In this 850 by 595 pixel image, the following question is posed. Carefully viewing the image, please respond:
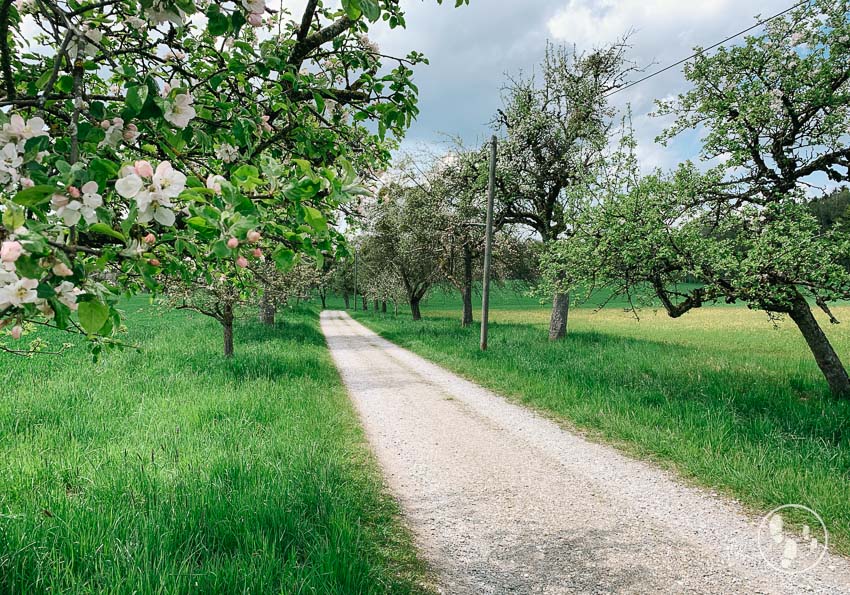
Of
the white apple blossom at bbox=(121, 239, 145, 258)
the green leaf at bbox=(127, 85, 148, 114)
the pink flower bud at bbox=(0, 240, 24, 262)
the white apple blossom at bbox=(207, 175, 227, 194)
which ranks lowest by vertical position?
the pink flower bud at bbox=(0, 240, 24, 262)

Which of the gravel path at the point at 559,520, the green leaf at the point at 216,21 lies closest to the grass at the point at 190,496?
the gravel path at the point at 559,520

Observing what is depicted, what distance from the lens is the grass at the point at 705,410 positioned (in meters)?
4.76

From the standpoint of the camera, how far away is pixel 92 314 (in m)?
1.40

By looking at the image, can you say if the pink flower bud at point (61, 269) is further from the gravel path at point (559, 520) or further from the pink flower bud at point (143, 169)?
the gravel path at point (559, 520)

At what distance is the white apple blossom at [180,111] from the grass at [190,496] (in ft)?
8.60

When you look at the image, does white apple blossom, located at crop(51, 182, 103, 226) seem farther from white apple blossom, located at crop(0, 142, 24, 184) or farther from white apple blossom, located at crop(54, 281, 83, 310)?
white apple blossom, located at crop(0, 142, 24, 184)

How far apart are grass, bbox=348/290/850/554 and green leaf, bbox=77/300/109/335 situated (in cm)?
546

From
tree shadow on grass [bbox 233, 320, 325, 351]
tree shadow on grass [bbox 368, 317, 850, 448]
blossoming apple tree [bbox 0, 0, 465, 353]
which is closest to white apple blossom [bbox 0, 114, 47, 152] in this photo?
blossoming apple tree [bbox 0, 0, 465, 353]

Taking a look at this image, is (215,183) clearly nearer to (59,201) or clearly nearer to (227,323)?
(59,201)

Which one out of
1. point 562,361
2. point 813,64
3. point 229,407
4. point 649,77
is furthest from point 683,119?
point 229,407

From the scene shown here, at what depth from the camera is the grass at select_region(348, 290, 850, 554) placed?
4.76 meters

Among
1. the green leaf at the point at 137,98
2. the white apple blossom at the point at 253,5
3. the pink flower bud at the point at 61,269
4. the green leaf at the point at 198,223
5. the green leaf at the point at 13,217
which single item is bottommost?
the pink flower bud at the point at 61,269

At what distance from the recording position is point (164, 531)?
129 inches

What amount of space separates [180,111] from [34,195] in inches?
28.1
